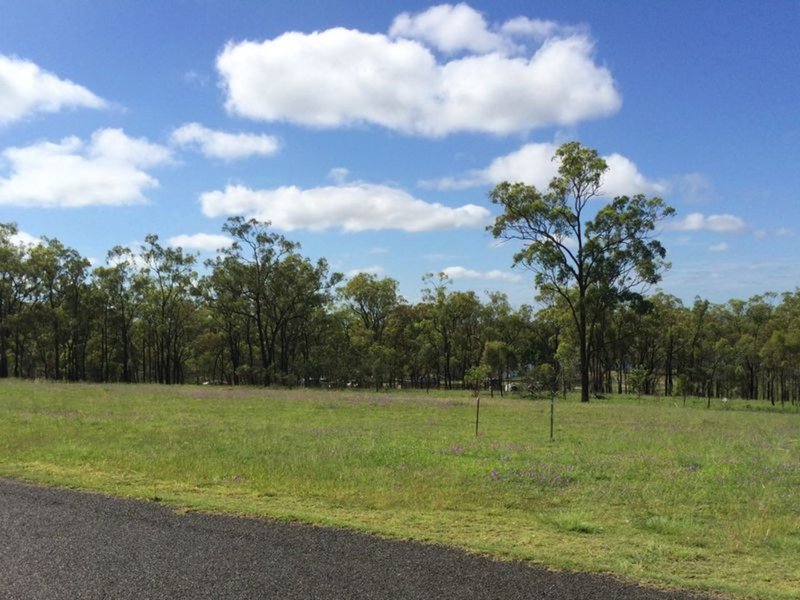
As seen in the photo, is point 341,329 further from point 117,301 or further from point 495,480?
point 495,480

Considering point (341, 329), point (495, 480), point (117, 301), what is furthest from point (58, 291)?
point (495, 480)

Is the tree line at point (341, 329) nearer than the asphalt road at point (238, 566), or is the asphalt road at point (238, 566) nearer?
the asphalt road at point (238, 566)

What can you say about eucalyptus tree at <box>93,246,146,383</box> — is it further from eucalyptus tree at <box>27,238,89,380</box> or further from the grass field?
the grass field

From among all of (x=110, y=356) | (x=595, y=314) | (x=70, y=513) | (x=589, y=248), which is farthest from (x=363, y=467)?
(x=110, y=356)

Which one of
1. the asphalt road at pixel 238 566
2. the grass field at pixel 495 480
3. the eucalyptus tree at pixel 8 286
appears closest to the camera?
the asphalt road at pixel 238 566

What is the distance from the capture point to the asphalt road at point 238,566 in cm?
557

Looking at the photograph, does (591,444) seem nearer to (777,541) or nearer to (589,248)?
(777,541)

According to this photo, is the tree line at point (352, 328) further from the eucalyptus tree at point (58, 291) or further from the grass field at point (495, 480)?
the grass field at point (495, 480)

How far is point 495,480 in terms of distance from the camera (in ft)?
36.7

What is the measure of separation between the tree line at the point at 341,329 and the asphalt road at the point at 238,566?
43123mm

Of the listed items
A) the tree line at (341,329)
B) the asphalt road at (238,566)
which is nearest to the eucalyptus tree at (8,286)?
the tree line at (341,329)

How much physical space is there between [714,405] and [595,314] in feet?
40.5

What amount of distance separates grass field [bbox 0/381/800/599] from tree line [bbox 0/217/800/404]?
32.5m

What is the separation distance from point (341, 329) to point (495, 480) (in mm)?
67072
